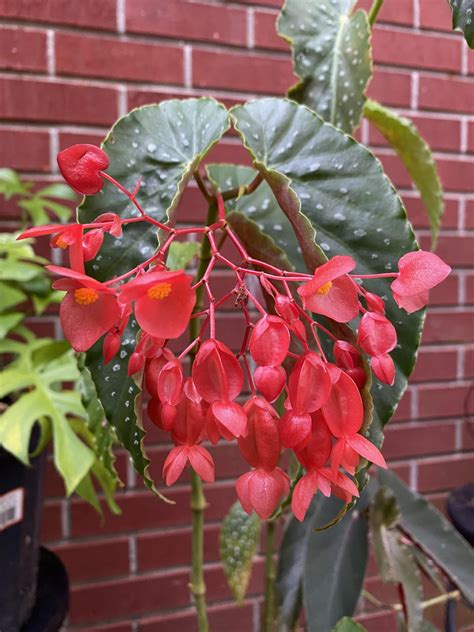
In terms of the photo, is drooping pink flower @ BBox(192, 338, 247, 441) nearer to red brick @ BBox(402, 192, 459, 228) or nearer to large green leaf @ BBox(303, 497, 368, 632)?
large green leaf @ BBox(303, 497, 368, 632)

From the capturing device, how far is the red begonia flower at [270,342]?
0.30 meters

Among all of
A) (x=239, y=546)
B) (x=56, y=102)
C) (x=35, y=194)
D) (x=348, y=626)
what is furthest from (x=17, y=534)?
(x=56, y=102)

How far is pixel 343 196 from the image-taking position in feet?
1.51

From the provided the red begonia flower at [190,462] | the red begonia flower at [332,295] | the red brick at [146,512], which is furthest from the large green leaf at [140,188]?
the red brick at [146,512]

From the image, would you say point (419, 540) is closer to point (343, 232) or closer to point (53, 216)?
point (343, 232)

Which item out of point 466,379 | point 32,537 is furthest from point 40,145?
point 466,379

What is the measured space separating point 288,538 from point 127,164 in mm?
588

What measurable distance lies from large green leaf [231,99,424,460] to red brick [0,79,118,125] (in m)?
0.48

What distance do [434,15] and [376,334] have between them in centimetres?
101

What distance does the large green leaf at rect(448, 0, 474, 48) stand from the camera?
41 cm

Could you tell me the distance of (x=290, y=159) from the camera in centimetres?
49

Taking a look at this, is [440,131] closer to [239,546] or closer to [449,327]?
[449,327]

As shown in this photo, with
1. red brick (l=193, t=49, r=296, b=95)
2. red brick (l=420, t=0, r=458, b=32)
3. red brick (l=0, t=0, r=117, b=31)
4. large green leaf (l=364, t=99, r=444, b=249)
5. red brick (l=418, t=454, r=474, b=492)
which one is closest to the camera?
large green leaf (l=364, t=99, r=444, b=249)

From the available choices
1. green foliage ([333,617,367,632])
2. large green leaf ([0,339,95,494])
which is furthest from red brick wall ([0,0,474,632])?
green foliage ([333,617,367,632])
